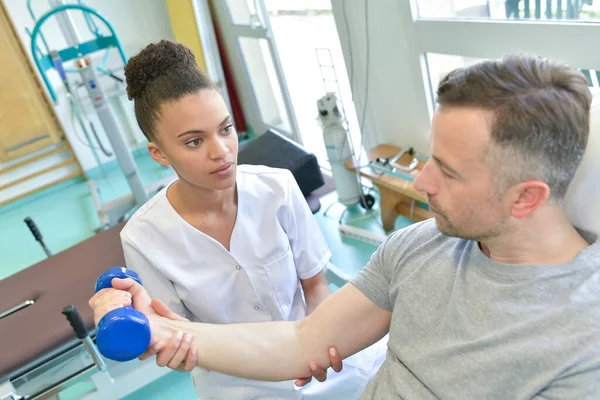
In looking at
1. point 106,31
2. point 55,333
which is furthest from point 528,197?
point 106,31

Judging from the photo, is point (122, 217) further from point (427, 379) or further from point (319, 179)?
point (427, 379)

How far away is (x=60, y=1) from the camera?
2887 millimetres

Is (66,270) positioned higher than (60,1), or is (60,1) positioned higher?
(60,1)

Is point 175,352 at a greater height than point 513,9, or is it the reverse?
point 513,9

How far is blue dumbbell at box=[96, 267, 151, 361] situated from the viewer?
0.83m

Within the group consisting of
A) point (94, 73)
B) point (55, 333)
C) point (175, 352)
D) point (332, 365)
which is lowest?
point (55, 333)

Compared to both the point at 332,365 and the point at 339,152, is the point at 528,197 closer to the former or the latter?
the point at 332,365

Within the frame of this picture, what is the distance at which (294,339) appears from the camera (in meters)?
1.08

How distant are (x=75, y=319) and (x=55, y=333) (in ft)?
1.18

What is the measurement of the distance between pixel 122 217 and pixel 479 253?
2987 mm

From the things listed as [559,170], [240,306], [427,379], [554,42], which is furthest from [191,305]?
[554,42]

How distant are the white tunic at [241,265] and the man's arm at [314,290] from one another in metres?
0.06

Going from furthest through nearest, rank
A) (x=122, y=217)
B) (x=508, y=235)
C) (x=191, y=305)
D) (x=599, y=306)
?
(x=122, y=217) → (x=191, y=305) → (x=508, y=235) → (x=599, y=306)

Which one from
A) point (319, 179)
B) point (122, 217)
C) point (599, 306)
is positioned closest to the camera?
point (599, 306)
